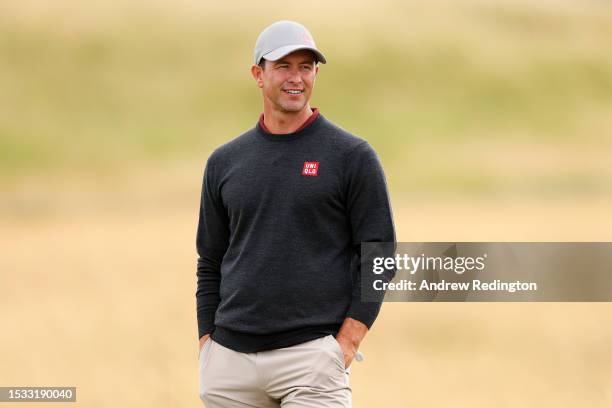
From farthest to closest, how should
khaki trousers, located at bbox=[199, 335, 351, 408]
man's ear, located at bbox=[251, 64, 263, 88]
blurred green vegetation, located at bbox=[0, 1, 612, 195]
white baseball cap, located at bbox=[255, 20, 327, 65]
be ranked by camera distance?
1. blurred green vegetation, located at bbox=[0, 1, 612, 195]
2. man's ear, located at bbox=[251, 64, 263, 88]
3. white baseball cap, located at bbox=[255, 20, 327, 65]
4. khaki trousers, located at bbox=[199, 335, 351, 408]

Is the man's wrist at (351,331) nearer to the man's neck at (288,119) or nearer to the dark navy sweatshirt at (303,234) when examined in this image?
the dark navy sweatshirt at (303,234)

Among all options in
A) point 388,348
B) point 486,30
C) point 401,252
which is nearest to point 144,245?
point 388,348

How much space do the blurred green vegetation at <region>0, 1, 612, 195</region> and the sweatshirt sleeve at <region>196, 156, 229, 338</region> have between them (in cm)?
3060

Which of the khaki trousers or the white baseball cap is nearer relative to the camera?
the khaki trousers

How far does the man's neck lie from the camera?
422 centimetres

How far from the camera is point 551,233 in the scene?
87.7 ft

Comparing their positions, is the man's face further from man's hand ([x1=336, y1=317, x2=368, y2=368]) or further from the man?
man's hand ([x1=336, y1=317, x2=368, y2=368])

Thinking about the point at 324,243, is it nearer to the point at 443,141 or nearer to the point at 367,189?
the point at 367,189

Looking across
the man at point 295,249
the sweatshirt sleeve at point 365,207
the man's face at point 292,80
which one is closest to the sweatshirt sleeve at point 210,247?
the man at point 295,249

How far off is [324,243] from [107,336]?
424 inches

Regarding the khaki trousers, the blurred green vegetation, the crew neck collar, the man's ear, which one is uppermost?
the blurred green vegetation

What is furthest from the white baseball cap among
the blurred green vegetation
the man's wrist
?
the blurred green vegetation

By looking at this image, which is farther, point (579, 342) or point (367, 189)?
point (579, 342)

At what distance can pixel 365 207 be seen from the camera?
4.08 metres
